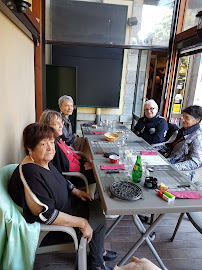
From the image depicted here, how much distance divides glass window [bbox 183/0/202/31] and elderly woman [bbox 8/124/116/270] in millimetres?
3436

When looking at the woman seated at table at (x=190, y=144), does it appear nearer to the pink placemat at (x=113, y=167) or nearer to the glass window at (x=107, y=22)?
the pink placemat at (x=113, y=167)

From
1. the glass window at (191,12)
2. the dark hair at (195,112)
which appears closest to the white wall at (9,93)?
the dark hair at (195,112)

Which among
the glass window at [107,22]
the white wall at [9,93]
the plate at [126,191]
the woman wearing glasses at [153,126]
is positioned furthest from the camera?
the glass window at [107,22]

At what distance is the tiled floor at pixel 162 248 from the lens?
→ 1759 millimetres

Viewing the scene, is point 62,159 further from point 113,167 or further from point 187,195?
point 187,195

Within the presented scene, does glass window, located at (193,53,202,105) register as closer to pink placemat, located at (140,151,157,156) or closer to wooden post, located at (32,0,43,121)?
pink placemat, located at (140,151,157,156)

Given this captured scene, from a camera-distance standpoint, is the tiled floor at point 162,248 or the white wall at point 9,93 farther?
the tiled floor at point 162,248

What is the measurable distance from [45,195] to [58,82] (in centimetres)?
349

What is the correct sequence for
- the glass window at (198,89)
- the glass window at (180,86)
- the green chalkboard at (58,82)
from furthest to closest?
the glass window at (198,89) → the glass window at (180,86) → the green chalkboard at (58,82)

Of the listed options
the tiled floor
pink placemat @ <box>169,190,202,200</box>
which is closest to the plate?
pink placemat @ <box>169,190,202,200</box>

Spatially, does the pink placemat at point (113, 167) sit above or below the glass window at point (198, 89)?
below

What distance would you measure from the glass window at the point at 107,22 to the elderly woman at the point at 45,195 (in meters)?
3.45

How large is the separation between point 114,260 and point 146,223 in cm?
65

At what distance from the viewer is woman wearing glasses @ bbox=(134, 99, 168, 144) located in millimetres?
3010
